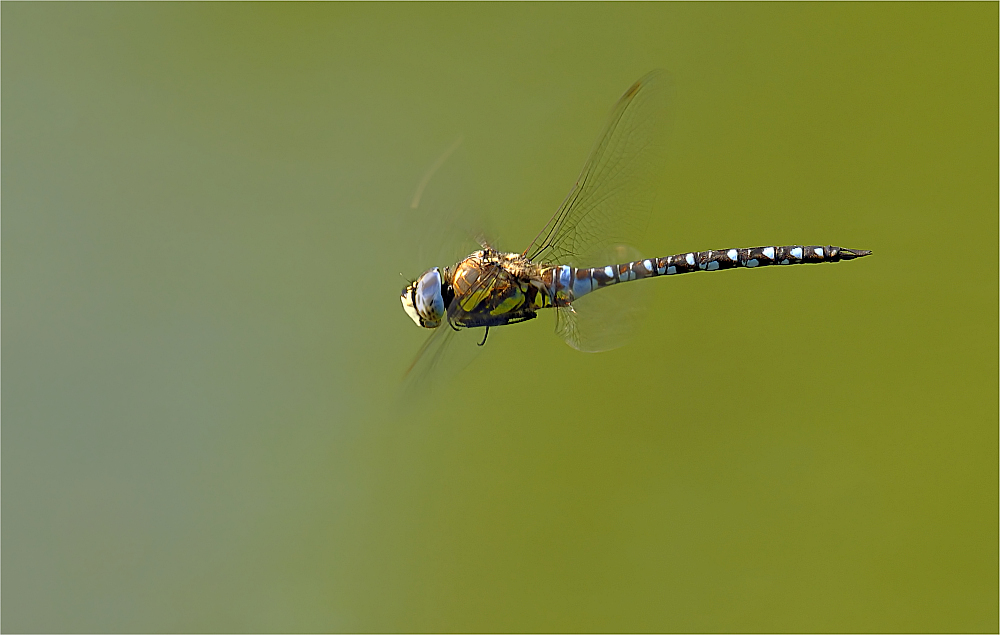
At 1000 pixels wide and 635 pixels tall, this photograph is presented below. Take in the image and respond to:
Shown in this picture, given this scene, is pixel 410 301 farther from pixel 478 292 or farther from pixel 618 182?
pixel 618 182

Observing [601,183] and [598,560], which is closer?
[601,183]

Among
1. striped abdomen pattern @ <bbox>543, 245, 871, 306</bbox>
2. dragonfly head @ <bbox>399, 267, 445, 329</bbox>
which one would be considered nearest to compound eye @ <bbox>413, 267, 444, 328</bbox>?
dragonfly head @ <bbox>399, 267, 445, 329</bbox>

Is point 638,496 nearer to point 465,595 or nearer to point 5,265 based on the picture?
point 465,595

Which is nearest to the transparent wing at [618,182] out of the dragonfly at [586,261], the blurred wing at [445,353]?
the dragonfly at [586,261]

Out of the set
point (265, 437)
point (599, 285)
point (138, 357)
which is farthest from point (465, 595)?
point (138, 357)

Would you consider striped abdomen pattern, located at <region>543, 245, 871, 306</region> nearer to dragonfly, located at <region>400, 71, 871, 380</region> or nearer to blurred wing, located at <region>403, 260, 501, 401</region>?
dragonfly, located at <region>400, 71, 871, 380</region>

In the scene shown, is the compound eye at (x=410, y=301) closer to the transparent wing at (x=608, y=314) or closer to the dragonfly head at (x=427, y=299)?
the dragonfly head at (x=427, y=299)
